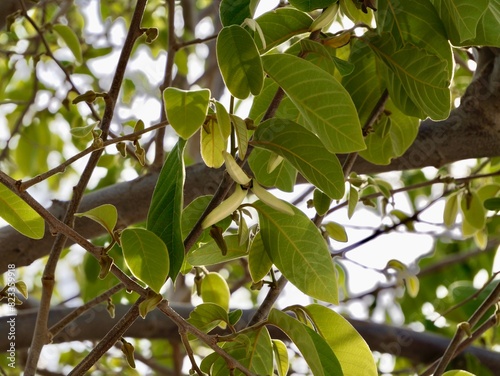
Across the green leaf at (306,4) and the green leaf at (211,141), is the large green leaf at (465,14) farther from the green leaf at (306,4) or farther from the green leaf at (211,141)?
the green leaf at (211,141)

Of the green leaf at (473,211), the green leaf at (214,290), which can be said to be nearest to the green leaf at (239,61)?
the green leaf at (214,290)

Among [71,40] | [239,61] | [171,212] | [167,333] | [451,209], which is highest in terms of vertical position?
[71,40]

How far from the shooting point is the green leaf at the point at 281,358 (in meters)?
0.71

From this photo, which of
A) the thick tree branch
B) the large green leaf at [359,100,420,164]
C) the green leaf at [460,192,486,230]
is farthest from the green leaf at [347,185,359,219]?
the thick tree branch

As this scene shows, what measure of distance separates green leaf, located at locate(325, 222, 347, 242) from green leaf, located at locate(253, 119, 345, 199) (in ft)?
1.08

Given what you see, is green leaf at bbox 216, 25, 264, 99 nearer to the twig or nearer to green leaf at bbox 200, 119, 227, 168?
green leaf at bbox 200, 119, 227, 168

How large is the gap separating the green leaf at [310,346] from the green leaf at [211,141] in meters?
0.15

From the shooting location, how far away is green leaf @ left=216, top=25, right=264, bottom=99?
56 cm

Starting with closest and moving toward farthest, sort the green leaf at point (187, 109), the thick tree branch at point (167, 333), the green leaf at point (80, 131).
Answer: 1. the green leaf at point (187, 109)
2. the green leaf at point (80, 131)
3. the thick tree branch at point (167, 333)

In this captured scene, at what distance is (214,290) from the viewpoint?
0.87m

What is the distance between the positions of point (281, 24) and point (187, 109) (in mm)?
188

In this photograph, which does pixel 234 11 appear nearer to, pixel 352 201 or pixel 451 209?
pixel 352 201

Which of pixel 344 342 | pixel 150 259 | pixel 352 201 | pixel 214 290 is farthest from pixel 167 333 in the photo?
pixel 150 259

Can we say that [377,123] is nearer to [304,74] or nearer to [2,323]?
[304,74]
